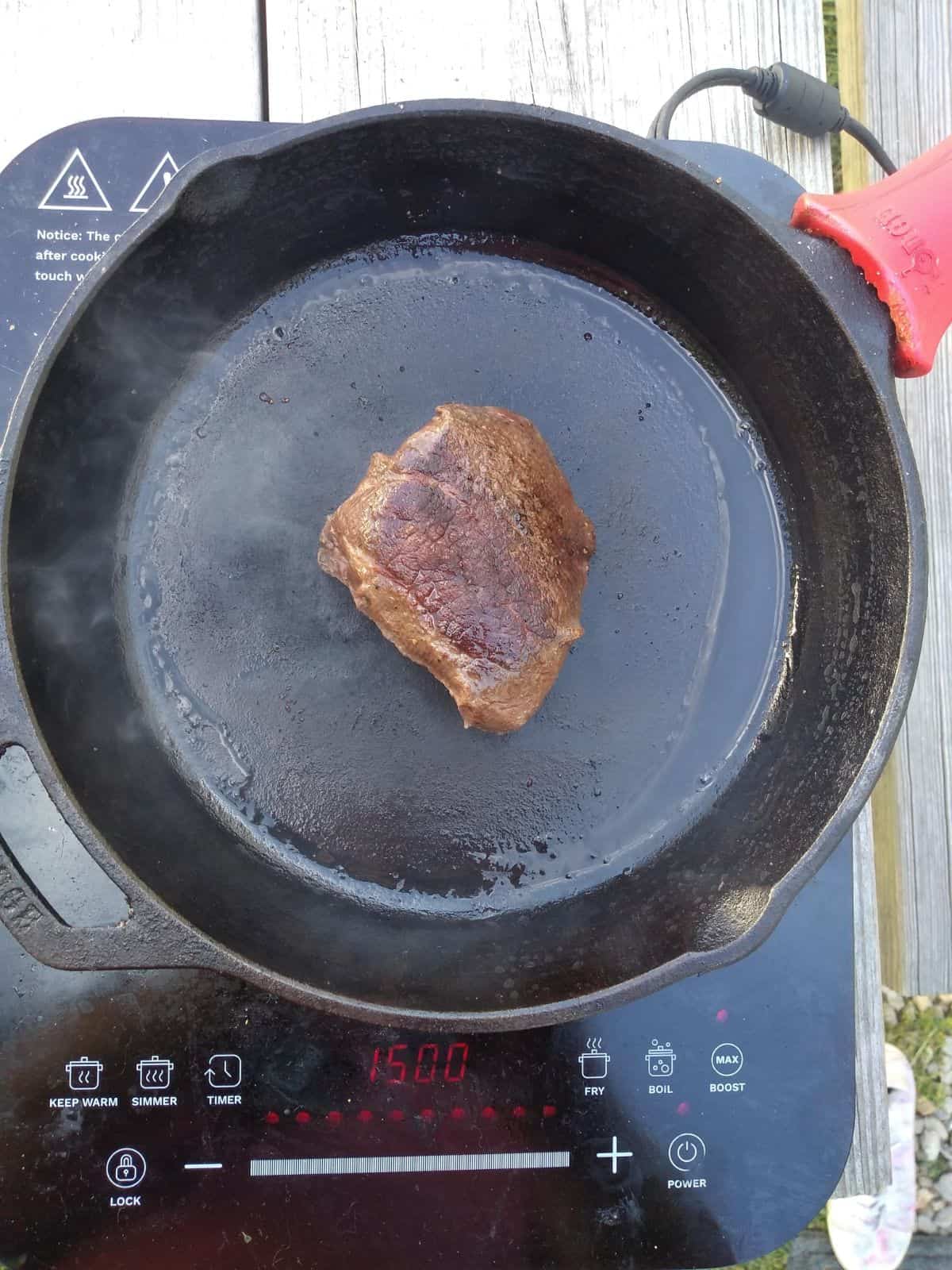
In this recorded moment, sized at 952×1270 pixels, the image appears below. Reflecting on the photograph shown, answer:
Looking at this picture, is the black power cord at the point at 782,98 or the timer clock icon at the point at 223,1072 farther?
the black power cord at the point at 782,98

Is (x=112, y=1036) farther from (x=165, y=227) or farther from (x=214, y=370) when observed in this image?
(x=165, y=227)

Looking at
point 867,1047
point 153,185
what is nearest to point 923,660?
point 867,1047

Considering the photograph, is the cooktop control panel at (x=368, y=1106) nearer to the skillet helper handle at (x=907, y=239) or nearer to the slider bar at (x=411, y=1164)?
the slider bar at (x=411, y=1164)

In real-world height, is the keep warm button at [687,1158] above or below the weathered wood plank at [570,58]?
below

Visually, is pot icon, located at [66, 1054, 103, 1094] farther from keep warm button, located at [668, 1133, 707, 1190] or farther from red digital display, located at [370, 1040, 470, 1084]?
keep warm button, located at [668, 1133, 707, 1190]

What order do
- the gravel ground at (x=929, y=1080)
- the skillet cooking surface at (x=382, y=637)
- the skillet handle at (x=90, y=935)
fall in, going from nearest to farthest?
1. the skillet handle at (x=90, y=935)
2. the skillet cooking surface at (x=382, y=637)
3. the gravel ground at (x=929, y=1080)

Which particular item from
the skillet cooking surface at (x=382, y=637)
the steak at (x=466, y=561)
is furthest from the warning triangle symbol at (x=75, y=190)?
the steak at (x=466, y=561)

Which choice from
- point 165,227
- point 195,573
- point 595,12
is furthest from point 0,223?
point 595,12
